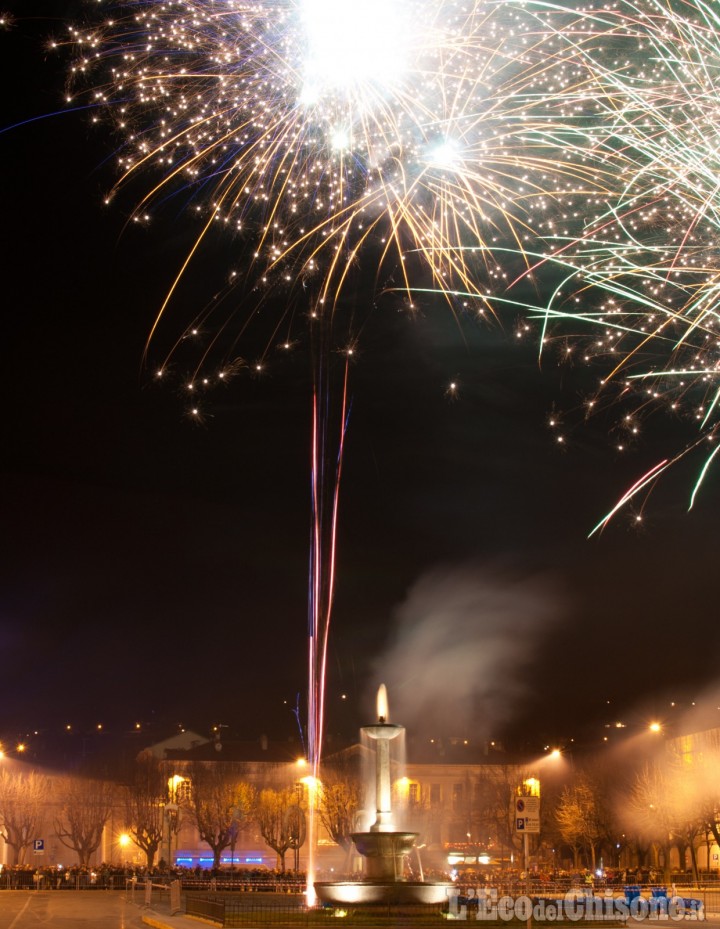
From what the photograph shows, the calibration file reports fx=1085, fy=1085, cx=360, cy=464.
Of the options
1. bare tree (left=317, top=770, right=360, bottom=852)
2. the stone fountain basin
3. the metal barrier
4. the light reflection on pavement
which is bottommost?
the light reflection on pavement

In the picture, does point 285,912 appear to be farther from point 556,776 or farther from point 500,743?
point 500,743

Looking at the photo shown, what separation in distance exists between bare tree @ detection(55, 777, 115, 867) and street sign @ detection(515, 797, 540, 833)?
6734 cm

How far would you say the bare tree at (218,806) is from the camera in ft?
245

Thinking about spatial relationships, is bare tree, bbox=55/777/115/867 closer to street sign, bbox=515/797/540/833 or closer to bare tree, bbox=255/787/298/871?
bare tree, bbox=255/787/298/871

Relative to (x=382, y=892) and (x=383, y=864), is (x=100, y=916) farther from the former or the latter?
(x=382, y=892)

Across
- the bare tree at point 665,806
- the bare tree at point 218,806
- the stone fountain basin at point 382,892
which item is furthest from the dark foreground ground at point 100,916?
the bare tree at point 218,806

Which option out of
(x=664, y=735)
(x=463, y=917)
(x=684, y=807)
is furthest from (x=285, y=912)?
(x=664, y=735)

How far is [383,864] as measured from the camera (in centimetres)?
3206

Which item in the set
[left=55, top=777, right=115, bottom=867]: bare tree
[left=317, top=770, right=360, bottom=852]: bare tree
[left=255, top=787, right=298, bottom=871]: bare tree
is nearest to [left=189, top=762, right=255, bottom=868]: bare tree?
[left=255, top=787, right=298, bottom=871]: bare tree

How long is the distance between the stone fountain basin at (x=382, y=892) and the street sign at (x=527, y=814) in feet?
46.8

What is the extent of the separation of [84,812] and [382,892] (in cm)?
5497

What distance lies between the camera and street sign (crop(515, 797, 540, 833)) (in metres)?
16.4

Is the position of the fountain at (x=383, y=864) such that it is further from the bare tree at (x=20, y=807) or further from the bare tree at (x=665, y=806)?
the bare tree at (x=20, y=807)

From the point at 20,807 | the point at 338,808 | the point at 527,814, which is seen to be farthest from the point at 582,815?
the point at 527,814
